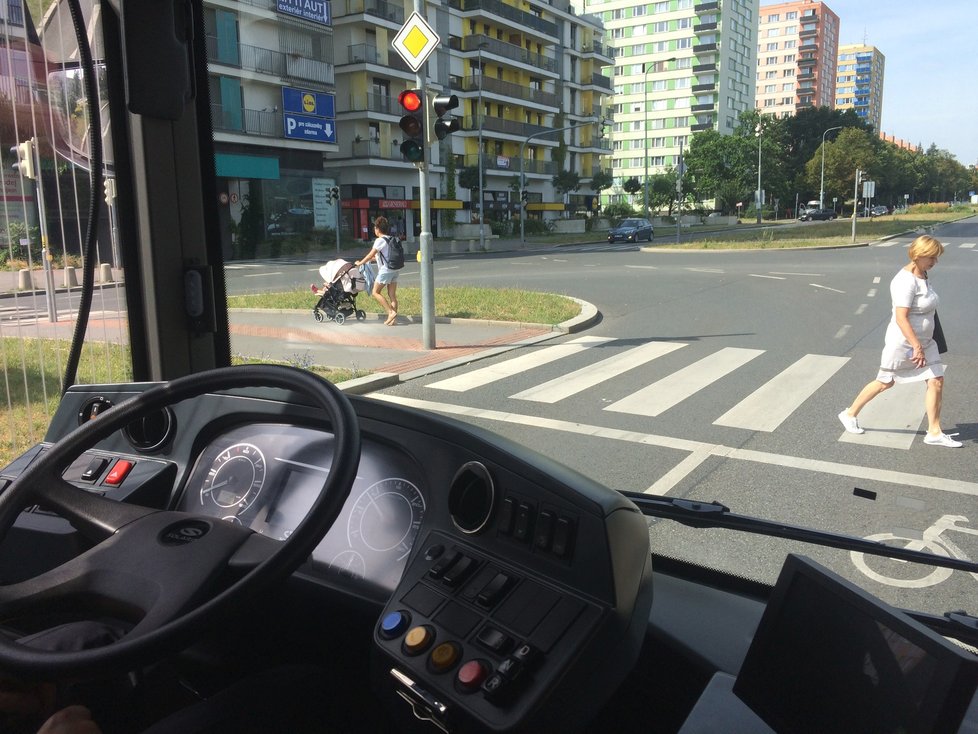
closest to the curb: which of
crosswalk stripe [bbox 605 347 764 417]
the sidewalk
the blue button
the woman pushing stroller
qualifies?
the sidewalk

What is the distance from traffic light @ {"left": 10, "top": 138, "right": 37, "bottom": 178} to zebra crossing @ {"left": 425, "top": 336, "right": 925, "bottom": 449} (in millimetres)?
4490

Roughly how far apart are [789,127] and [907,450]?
81.7 m

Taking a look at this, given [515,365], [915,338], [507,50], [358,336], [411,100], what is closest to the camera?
[507,50]

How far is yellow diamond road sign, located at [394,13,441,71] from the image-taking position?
258 cm

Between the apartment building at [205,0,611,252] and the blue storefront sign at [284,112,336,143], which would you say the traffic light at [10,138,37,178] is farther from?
the blue storefront sign at [284,112,336,143]

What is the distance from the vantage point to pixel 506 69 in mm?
3170

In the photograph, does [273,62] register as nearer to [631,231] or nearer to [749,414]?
[749,414]

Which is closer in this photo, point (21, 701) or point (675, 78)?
point (21, 701)

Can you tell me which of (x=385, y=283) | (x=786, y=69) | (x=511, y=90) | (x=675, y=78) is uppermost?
(x=786, y=69)

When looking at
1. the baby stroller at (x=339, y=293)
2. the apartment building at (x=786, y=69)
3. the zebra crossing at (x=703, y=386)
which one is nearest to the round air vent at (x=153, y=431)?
the zebra crossing at (x=703, y=386)

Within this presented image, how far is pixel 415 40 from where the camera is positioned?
2.62 meters

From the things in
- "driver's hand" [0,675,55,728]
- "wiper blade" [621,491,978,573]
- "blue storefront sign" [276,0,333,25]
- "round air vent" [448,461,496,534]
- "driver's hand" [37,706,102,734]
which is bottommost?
"driver's hand" [0,675,55,728]

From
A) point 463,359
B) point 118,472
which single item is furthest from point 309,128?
point 463,359

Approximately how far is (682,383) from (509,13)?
4672 mm
